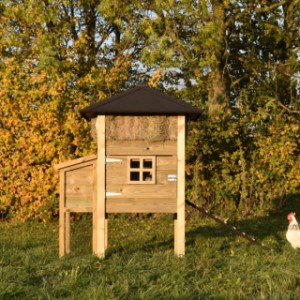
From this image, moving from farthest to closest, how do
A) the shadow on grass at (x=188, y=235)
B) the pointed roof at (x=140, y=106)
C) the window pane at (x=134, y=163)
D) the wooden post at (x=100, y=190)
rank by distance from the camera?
1. the shadow on grass at (x=188, y=235)
2. the window pane at (x=134, y=163)
3. the wooden post at (x=100, y=190)
4. the pointed roof at (x=140, y=106)

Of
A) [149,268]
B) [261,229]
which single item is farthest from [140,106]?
[261,229]

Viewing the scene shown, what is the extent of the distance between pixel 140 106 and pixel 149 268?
8.24ft

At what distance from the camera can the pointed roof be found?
29.7 ft

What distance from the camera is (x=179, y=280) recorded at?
717cm

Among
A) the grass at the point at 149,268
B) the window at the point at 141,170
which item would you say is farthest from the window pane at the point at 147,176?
the grass at the point at 149,268

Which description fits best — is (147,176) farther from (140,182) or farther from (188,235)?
(188,235)

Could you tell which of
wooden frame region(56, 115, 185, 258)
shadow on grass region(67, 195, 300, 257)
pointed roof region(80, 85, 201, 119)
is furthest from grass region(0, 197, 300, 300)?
pointed roof region(80, 85, 201, 119)

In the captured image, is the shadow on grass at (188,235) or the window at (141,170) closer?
the window at (141,170)

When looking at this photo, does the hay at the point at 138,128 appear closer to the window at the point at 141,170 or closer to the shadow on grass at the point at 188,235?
the window at the point at 141,170

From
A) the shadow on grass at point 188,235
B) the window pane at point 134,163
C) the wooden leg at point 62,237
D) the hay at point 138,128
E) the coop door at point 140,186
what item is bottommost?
the shadow on grass at point 188,235

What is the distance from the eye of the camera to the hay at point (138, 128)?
920cm

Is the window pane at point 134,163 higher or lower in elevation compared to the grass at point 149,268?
higher

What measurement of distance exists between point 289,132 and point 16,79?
260 inches

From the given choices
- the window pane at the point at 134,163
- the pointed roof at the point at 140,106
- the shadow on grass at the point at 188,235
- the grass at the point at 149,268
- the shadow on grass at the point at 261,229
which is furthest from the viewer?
the shadow on grass at the point at 261,229
